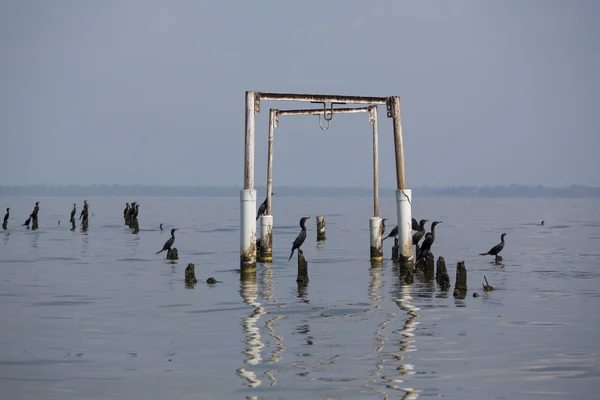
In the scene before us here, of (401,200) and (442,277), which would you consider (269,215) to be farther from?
(442,277)

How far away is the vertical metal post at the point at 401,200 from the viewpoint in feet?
91.8

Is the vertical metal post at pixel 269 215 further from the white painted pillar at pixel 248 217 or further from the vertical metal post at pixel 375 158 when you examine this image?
the white painted pillar at pixel 248 217

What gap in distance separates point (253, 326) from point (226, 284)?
8.97 metres

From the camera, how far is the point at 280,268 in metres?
34.5

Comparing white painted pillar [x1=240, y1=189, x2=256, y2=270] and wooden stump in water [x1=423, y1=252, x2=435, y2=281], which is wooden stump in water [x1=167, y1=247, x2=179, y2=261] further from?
wooden stump in water [x1=423, y1=252, x2=435, y2=281]

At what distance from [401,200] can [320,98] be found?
4129 mm

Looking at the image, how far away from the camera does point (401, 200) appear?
28359mm

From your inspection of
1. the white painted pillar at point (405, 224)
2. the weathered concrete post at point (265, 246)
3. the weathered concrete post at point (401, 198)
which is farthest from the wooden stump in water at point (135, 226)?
the white painted pillar at point (405, 224)

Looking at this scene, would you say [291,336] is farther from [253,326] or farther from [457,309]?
[457,309]

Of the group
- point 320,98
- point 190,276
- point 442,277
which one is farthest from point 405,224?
point 190,276

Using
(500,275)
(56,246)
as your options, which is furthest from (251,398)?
(56,246)

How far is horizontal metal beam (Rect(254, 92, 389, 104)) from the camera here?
27.7 m

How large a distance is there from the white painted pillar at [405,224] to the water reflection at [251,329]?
4.79m

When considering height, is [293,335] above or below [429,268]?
below
